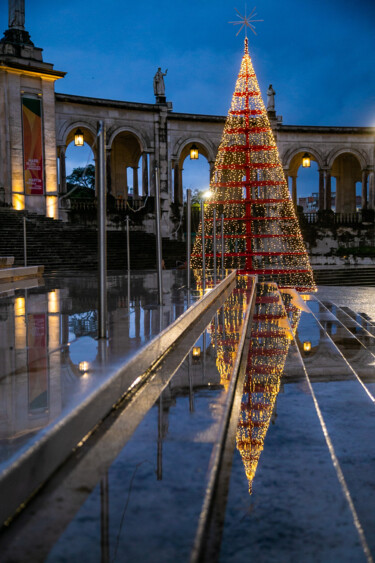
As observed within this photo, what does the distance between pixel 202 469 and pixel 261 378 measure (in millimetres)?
1808

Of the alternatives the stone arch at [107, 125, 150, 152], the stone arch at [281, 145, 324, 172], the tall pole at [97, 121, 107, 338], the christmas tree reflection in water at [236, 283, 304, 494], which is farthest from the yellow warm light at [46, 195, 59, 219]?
the tall pole at [97, 121, 107, 338]

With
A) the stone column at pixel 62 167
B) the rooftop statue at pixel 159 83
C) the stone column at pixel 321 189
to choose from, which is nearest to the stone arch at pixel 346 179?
the stone column at pixel 321 189

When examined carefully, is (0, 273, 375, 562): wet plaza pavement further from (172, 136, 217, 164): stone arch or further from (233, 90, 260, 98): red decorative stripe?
(172, 136, 217, 164): stone arch

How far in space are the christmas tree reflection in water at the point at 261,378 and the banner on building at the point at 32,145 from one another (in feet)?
59.2

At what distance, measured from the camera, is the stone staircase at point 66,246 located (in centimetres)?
1751

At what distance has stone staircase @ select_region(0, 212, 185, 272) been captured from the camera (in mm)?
17506

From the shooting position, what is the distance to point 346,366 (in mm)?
4672

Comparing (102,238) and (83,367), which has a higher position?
(102,238)

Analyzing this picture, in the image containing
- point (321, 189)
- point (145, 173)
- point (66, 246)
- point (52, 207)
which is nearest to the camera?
point (66, 246)

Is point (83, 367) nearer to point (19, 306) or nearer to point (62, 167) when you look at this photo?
point (19, 306)

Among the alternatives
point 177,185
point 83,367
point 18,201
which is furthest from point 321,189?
point 83,367

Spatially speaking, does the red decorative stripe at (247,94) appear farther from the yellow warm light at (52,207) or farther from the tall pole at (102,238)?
the tall pole at (102,238)

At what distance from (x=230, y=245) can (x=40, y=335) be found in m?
20.1

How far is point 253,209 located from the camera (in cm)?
2792
